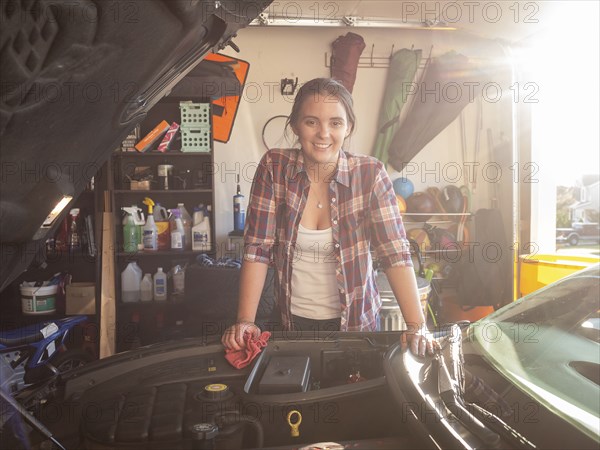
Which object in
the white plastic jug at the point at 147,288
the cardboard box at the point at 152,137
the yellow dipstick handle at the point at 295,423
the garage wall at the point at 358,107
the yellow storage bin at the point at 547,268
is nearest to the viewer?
the yellow dipstick handle at the point at 295,423

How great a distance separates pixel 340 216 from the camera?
5.97 ft

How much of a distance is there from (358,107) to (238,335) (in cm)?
383

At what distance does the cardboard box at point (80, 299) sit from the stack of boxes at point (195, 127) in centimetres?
130

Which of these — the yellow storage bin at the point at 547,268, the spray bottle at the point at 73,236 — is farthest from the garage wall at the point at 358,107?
the yellow storage bin at the point at 547,268

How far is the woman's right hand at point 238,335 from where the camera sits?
155 cm

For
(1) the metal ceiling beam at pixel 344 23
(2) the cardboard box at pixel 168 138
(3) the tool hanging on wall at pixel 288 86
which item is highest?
(1) the metal ceiling beam at pixel 344 23

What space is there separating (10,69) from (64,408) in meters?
0.96

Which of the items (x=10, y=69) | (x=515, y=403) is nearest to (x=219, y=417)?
(x=515, y=403)

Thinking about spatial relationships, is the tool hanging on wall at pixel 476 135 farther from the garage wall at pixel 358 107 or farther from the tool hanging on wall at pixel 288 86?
the tool hanging on wall at pixel 288 86

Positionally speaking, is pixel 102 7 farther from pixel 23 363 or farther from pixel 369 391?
pixel 23 363

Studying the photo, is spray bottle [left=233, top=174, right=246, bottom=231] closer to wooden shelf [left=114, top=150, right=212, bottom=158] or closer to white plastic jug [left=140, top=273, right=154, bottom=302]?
wooden shelf [left=114, top=150, right=212, bottom=158]

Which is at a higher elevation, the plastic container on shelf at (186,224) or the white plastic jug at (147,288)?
the plastic container on shelf at (186,224)

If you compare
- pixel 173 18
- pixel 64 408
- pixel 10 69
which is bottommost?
pixel 64 408

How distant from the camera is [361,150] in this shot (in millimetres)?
5055
